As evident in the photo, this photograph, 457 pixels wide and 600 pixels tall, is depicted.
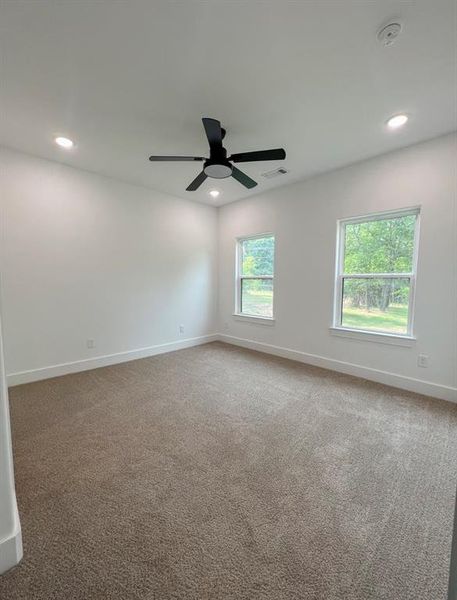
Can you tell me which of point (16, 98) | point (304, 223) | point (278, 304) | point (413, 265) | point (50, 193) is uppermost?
point (16, 98)

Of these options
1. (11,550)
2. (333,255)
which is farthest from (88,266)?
(333,255)

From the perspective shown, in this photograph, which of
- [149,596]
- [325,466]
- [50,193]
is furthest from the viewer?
[50,193]

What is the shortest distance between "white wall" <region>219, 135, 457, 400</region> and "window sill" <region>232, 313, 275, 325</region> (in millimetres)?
88

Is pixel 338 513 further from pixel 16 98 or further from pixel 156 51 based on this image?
pixel 16 98

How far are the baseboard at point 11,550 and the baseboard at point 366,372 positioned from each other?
3455 mm

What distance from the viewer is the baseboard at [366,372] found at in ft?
9.11

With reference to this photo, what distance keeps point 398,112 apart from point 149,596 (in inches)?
143

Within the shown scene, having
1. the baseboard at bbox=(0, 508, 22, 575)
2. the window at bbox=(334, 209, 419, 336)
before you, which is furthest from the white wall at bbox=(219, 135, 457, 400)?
the baseboard at bbox=(0, 508, 22, 575)

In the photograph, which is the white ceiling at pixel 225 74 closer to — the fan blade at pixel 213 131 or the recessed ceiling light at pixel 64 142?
the recessed ceiling light at pixel 64 142

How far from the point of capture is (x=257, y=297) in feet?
15.4

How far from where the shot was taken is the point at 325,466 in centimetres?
180

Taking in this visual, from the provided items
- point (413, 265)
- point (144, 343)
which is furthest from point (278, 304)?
point (144, 343)

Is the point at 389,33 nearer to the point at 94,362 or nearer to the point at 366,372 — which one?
the point at 366,372

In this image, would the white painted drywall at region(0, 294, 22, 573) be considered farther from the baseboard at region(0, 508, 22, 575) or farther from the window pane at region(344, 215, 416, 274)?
the window pane at region(344, 215, 416, 274)
